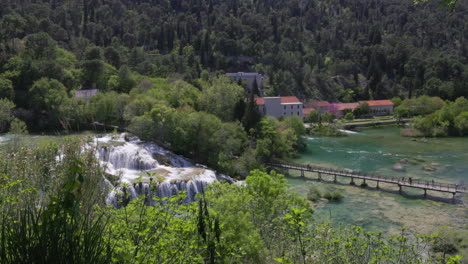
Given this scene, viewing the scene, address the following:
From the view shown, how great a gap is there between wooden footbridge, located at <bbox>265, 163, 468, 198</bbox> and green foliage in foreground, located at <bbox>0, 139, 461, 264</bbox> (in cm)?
1151

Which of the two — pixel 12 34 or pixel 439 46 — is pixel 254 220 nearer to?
pixel 12 34

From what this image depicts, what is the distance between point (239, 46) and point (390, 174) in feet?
241

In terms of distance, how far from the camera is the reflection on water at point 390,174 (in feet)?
85.6

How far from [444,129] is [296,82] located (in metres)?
42.2

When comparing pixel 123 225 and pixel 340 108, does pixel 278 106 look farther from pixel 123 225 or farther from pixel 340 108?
pixel 123 225

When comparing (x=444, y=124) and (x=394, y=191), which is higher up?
(x=444, y=124)

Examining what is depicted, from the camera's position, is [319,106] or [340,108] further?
A: [340,108]

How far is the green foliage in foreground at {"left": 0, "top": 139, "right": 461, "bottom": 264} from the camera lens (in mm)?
4352

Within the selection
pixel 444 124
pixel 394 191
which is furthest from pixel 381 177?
pixel 444 124

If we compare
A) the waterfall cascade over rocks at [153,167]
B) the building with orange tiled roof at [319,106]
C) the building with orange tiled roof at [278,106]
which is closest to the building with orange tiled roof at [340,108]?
the building with orange tiled roof at [319,106]

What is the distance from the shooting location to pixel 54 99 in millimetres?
48625

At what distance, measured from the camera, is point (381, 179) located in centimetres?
3422

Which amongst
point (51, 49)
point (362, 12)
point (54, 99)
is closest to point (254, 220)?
point (54, 99)

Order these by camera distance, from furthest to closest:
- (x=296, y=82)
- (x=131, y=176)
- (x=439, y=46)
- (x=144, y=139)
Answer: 1. (x=439, y=46)
2. (x=296, y=82)
3. (x=144, y=139)
4. (x=131, y=176)
